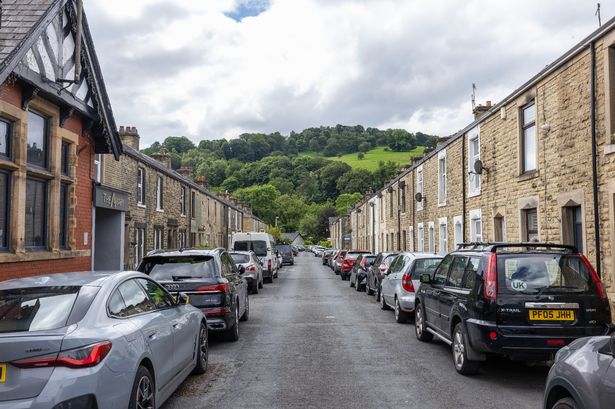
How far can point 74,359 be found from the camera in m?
3.87

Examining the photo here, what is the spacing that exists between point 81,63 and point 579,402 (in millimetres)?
11130

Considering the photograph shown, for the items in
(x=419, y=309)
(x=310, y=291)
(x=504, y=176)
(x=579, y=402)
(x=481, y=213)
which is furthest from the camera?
(x=310, y=291)

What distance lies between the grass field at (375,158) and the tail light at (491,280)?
110548mm

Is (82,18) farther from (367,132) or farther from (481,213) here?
(367,132)

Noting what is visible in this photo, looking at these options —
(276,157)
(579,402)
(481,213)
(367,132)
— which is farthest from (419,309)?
(367,132)

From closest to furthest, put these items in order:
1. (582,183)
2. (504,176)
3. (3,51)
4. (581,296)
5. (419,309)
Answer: (581,296), (3,51), (419,309), (582,183), (504,176)

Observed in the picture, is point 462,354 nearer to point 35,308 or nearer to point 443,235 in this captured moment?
point 35,308

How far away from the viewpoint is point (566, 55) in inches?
447

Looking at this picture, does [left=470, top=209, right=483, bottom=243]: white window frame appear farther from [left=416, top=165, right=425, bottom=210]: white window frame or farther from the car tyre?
[left=416, top=165, right=425, bottom=210]: white window frame

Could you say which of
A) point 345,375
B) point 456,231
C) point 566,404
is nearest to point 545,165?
point 456,231

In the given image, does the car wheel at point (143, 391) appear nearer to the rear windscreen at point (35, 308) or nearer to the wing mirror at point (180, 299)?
the rear windscreen at point (35, 308)

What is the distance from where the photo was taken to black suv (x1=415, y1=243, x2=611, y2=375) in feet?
21.1

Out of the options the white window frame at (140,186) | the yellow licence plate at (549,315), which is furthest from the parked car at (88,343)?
the white window frame at (140,186)

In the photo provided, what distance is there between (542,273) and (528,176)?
23.9 ft
